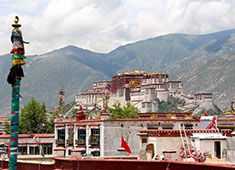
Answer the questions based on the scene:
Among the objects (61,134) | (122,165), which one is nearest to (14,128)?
(122,165)

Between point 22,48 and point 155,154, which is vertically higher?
point 22,48

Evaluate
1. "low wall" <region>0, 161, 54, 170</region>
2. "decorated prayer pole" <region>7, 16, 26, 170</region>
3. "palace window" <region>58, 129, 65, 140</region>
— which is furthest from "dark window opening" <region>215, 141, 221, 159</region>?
"palace window" <region>58, 129, 65, 140</region>

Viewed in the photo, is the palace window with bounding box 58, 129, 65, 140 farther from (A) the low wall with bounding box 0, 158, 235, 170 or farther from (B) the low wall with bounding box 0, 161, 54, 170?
(A) the low wall with bounding box 0, 158, 235, 170

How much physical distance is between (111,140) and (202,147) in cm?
2626

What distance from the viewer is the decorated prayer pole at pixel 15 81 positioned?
2689 cm

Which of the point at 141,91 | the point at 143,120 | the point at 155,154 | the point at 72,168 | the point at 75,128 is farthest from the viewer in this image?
the point at 141,91

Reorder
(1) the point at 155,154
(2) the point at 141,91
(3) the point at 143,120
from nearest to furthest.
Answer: (1) the point at 155,154, (3) the point at 143,120, (2) the point at 141,91

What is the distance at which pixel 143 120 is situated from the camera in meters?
52.8

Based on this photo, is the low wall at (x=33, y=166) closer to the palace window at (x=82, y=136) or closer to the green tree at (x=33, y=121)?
the palace window at (x=82, y=136)

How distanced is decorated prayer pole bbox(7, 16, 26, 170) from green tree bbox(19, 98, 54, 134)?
2206 inches

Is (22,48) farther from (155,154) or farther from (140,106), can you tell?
(140,106)

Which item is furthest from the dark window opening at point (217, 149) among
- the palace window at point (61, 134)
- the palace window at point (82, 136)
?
the palace window at point (61, 134)

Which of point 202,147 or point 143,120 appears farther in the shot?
point 143,120

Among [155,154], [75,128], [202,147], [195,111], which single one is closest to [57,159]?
[155,154]
